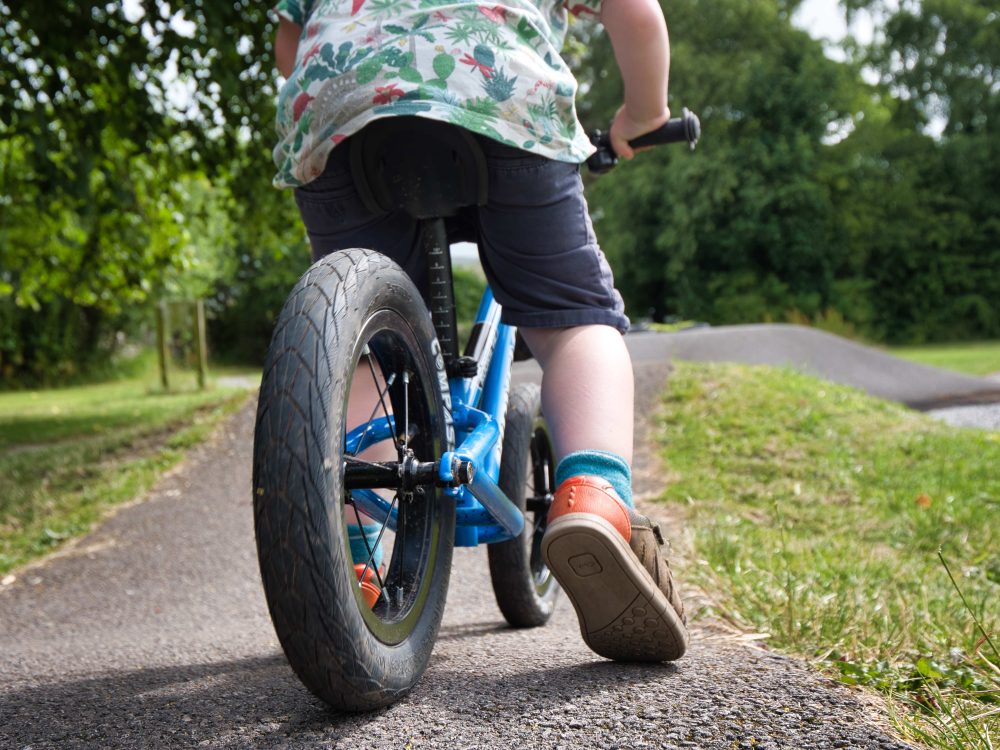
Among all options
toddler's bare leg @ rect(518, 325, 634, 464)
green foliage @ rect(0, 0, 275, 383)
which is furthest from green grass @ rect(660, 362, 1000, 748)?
green foliage @ rect(0, 0, 275, 383)

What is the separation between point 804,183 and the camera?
2753 centimetres

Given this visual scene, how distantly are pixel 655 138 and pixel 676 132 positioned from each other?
60 millimetres

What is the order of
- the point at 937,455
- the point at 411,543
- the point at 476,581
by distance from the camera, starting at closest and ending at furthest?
1. the point at 411,543
2. the point at 476,581
3. the point at 937,455

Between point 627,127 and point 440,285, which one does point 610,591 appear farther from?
point 627,127

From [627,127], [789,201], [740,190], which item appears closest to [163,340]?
[627,127]

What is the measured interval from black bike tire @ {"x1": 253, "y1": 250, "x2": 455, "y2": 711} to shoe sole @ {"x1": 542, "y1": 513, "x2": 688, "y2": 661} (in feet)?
1.08

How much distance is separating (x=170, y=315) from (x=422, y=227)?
46.7 feet

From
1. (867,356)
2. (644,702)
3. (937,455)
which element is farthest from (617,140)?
(867,356)

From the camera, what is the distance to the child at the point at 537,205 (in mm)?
1761

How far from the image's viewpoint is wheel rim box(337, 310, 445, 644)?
1.82m

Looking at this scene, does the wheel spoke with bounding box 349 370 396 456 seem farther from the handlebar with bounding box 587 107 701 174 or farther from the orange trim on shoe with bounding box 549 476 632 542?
the handlebar with bounding box 587 107 701 174

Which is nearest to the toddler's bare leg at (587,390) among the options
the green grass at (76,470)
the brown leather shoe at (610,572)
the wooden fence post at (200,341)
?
the brown leather shoe at (610,572)

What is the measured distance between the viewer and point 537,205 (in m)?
1.91

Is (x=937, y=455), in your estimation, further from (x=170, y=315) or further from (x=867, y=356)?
(x=170, y=315)
